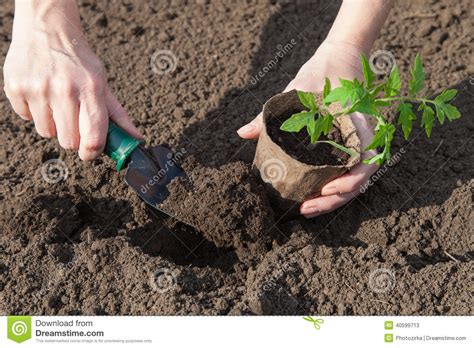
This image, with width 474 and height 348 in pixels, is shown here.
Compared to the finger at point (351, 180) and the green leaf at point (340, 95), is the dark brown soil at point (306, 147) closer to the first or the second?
the finger at point (351, 180)

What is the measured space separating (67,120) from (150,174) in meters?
0.44

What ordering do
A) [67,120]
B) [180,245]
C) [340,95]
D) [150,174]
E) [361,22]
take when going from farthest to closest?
1. [361,22]
2. [180,245]
3. [150,174]
4. [67,120]
5. [340,95]

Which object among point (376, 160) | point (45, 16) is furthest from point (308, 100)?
point (45, 16)

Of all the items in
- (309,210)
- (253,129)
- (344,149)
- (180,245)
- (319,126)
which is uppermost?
(319,126)

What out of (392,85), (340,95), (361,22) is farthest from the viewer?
(361,22)

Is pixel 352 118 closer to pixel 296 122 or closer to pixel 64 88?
pixel 296 122

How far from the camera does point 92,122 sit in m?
2.48

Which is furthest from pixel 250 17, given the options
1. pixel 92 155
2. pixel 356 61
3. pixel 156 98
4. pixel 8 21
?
pixel 92 155

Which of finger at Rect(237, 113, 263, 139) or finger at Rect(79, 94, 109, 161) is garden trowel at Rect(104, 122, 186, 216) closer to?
finger at Rect(79, 94, 109, 161)

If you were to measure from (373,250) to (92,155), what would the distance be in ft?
4.17

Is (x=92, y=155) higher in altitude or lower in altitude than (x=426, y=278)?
higher

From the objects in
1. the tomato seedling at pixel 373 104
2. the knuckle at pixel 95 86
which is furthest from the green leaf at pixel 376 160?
the knuckle at pixel 95 86
